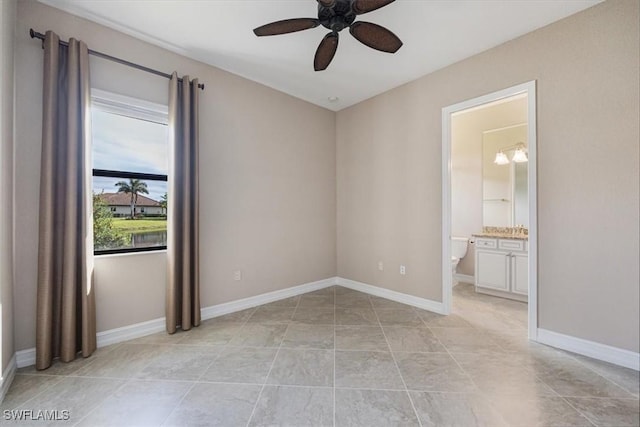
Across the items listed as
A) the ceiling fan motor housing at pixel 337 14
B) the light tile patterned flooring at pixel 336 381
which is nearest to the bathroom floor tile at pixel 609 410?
the light tile patterned flooring at pixel 336 381

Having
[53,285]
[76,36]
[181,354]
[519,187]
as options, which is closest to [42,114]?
[76,36]

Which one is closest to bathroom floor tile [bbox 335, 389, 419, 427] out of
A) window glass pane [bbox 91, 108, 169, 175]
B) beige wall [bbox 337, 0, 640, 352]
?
beige wall [bbox 337, 0, 640, 352]

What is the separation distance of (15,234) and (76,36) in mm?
1658

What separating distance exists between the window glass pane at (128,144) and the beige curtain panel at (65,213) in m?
0.24

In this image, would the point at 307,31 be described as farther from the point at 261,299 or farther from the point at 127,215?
the point at 261,299

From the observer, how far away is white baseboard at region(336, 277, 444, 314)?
315cm

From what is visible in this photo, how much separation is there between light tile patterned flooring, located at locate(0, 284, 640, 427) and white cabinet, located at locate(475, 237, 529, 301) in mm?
963

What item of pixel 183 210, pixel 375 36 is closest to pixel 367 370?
pixel 183 210

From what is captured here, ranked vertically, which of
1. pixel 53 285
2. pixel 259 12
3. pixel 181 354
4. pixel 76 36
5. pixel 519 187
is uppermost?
pixel 259 12

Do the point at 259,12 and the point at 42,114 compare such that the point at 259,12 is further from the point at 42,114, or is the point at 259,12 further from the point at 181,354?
the point at 181,354

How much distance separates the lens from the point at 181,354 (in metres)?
2.22

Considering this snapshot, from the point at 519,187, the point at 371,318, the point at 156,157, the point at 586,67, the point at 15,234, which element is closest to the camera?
the point at 15,234

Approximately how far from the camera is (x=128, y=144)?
253cm

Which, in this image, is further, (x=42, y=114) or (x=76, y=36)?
(x=76, y=36)
